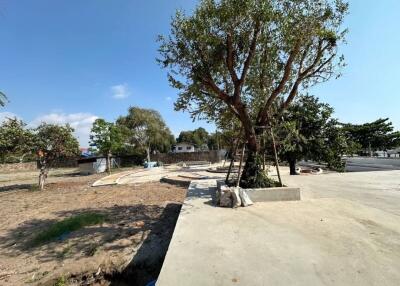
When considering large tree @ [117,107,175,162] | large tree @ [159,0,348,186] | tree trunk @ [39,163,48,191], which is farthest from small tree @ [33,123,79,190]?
large tree @ [117,107,175,162]

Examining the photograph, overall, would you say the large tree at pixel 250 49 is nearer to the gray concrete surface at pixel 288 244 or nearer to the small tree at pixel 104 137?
the gray concrete surface at pixel 288 244

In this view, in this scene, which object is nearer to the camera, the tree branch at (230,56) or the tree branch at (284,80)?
the tree branch at (230,56)

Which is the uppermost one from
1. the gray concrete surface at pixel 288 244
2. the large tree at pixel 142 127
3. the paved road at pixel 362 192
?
the large tree at pixel 142 127

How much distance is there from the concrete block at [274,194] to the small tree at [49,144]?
11208 mm

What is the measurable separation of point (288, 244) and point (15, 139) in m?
13.6

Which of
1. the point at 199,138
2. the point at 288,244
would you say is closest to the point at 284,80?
the point at 288,244

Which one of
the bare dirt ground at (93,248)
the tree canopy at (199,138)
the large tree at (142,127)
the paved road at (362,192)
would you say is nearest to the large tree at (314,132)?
the paved road at (362,192)

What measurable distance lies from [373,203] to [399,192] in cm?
167

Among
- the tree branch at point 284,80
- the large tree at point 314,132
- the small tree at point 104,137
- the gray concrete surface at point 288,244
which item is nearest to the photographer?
the gray concrete surface at point 288,244

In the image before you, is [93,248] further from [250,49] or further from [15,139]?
[15,139]

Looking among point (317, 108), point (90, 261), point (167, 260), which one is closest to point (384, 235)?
point (167, 260)

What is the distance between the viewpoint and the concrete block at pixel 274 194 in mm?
5695

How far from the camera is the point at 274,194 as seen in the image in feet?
18.7

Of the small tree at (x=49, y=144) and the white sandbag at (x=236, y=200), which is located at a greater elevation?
the small tree at (x=49, y=144)
